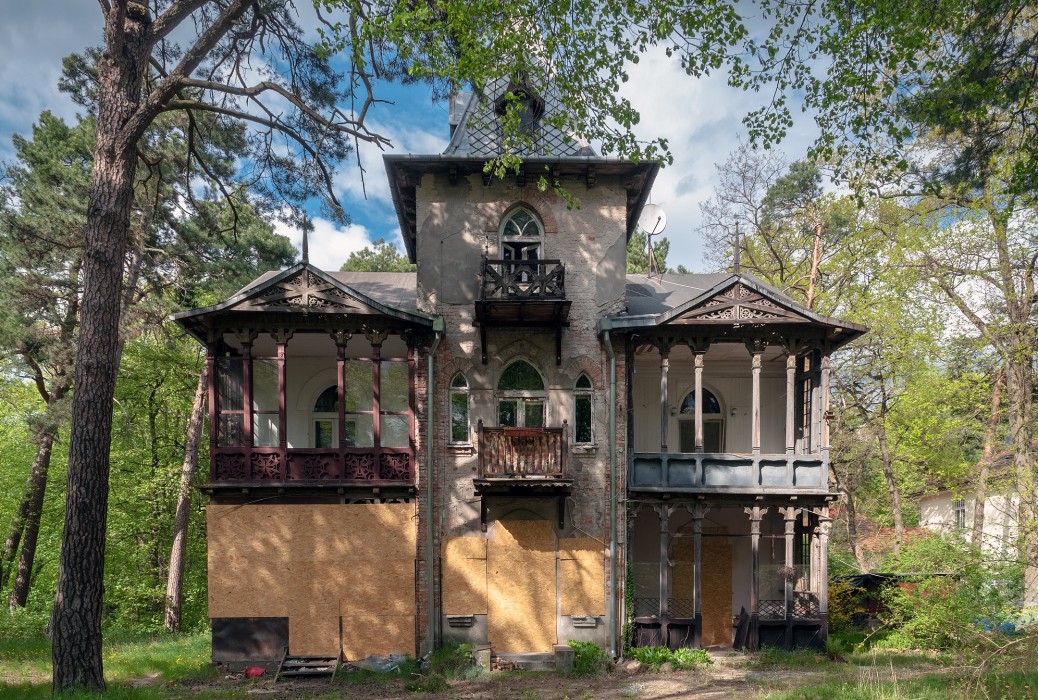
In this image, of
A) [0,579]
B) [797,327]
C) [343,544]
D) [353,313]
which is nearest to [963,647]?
[797,327]

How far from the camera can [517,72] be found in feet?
35.3

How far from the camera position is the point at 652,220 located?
642 inches

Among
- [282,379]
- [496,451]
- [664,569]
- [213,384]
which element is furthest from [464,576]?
[213,384]

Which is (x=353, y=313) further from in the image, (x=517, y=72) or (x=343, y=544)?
(x=517, y=72)

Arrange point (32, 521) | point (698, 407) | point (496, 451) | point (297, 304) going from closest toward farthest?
1. point (496, 451)
2. point (297, 304)
3. point (698, 407)
4. point (32, 521)

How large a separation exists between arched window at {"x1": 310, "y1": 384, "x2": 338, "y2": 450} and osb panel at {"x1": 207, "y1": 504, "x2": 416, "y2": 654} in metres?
2.54

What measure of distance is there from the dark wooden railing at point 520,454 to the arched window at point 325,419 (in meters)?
4.72

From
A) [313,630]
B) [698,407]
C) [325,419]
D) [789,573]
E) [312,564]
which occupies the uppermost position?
[698,407]

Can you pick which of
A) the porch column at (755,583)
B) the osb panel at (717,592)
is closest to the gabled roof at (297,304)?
the porch column at (755,583)

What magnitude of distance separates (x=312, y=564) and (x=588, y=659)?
620 cm

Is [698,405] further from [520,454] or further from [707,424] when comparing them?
[520,454]

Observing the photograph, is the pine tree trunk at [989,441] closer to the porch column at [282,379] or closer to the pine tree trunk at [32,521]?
the porch column at [282,379]

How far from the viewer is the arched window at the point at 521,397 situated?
14.5 metres

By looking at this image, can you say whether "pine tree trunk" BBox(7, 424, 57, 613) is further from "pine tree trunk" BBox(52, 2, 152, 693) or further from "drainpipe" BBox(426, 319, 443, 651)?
"drainpipe" BBox(426, 319, 443, 651)
